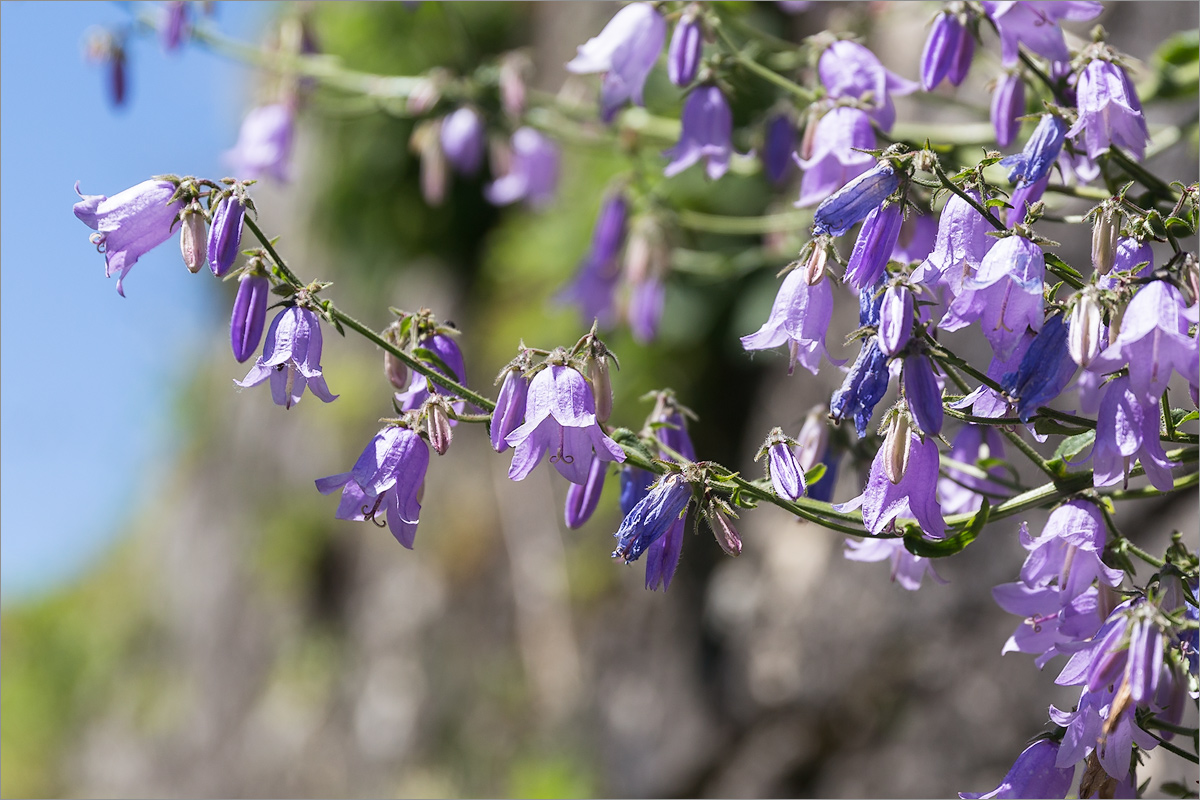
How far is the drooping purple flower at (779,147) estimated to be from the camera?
216 centimetres

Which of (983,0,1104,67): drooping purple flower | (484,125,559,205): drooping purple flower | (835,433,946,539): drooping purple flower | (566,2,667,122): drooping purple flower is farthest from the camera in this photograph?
(484,125,559,205): drooping purple flower

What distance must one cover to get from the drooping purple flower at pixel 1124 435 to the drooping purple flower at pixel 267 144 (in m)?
2.42

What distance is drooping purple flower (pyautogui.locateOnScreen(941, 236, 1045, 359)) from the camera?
1.17m

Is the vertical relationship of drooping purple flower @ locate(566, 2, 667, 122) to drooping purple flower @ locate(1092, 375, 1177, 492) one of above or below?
above

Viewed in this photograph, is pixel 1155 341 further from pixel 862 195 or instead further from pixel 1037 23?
pixel 1037 23

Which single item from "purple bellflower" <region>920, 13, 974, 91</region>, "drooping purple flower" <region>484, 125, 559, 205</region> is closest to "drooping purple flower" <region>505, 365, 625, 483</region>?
"purple bellflower" <region>920, 13, 974, 91</region>

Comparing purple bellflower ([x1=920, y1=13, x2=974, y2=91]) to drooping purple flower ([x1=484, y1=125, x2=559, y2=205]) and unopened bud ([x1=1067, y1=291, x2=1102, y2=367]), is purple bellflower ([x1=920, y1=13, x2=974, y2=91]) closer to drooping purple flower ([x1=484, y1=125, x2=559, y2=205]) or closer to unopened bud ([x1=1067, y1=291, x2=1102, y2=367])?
unopened bud ([x1=1067, y1=291, x2=1102, y2=367])

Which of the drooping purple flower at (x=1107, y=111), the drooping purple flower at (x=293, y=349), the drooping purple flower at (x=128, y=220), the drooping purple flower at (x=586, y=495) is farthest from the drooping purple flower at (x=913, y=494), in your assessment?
the drooping purple flower at (x=128, y=220)

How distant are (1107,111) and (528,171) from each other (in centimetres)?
194

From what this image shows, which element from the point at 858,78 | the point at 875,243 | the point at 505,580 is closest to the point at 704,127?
the point at 858,78

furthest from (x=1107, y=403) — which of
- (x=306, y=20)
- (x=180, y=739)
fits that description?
(x=180, y=739)

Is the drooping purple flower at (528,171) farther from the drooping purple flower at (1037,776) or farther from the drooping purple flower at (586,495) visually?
the drooping purple flower at (1037,776)

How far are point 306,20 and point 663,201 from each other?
1243 millimetres

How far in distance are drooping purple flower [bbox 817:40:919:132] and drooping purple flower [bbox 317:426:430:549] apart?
3.31ft
